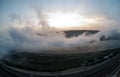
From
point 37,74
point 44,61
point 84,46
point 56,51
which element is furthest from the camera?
point 84,46

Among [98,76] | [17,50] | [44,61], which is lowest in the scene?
[98,76]

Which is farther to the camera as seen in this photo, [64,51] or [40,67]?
[64,51]

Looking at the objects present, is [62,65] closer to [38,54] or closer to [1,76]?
[38,54]

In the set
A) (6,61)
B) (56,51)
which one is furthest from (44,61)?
(56,51)

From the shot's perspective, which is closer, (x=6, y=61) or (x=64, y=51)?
(x=6, y=61)

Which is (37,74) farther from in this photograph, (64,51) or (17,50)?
(64,51)

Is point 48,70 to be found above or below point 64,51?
below

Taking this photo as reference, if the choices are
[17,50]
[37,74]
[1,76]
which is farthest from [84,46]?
[1,76]

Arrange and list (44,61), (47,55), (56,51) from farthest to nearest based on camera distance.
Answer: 1. (56,51)
2. (47,55)
3. (44,61)

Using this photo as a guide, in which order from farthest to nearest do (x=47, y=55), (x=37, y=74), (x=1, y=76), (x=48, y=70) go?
(x=47, y=55) → (x=48, y=70) → (x=37, y=74) → (x=1, y=76)
